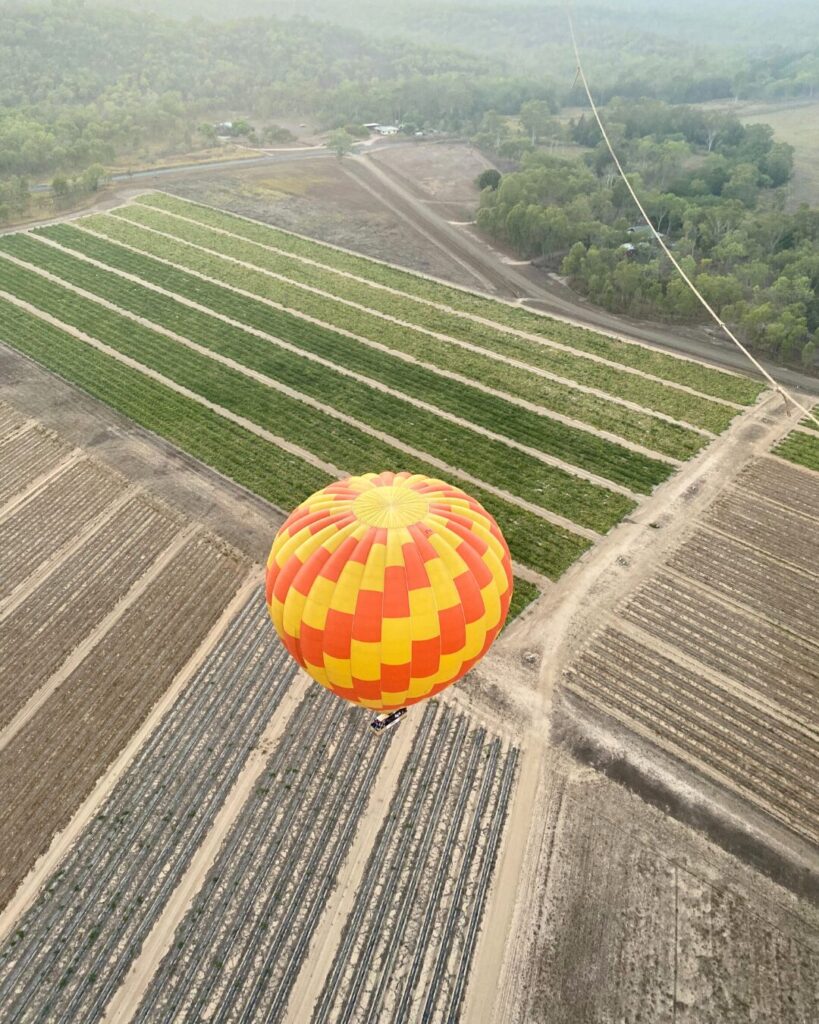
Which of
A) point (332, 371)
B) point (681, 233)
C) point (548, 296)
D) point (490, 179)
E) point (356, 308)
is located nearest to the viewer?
point (332, 371)

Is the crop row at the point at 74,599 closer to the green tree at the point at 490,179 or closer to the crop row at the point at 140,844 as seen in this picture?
the crop row at the point at 140,844

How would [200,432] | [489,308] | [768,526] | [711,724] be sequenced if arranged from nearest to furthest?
[711,724] → [768,526] → [200,432] → [489,308]

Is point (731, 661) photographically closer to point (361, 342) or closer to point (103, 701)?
point (103, 701)

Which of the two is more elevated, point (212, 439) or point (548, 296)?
point (548, 296)

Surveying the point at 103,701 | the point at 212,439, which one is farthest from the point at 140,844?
the point at 212,439

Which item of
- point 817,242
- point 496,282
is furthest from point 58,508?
point 817,242

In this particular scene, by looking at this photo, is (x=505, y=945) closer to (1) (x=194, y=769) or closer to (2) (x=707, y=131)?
(1) (x=194, y=769)

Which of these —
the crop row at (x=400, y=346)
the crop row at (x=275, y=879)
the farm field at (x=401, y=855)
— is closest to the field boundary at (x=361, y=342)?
the crop row at (x=400, y=346)
